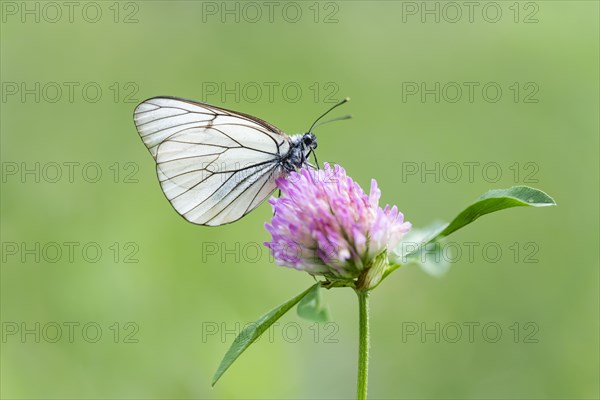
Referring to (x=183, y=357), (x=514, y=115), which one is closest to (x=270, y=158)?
(x=183, y=357)

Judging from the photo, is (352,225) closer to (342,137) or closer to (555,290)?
→ (555,290)

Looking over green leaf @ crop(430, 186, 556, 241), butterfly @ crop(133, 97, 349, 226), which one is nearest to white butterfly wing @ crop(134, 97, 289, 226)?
butterfly @ crop(133, 97, 349, 226)

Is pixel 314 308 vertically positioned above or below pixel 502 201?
below

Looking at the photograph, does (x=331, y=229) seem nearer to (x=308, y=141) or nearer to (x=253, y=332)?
(x=253, y=332)

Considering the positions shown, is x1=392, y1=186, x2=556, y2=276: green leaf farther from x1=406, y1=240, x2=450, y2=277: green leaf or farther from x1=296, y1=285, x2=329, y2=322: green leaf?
x1=296, y1=285, x2=329, y2=322: green leaf

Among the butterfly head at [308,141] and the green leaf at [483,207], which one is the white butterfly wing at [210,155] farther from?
the green leaf at [483,207]

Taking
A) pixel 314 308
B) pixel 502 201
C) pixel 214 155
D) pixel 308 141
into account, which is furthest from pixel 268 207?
pixel 314 308
